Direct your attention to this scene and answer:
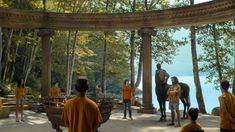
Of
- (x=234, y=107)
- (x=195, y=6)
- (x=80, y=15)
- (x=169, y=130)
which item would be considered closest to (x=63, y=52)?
(x=80, y=15)

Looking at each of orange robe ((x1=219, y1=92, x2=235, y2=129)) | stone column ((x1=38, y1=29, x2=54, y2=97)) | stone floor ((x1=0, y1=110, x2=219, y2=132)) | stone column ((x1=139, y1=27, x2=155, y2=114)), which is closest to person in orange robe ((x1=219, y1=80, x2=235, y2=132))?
orange robe ((x1=219, y1=92, x2=235, y2=129))

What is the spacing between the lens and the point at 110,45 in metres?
38.0

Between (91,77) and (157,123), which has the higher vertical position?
(91,77)

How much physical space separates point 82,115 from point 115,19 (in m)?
14.1

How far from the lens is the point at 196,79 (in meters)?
26.6

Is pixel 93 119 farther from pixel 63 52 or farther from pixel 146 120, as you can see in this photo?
pixel 63 52

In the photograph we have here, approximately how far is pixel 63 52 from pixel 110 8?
7658 millimetres

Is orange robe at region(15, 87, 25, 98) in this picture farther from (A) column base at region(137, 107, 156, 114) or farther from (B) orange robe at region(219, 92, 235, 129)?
(B) orange robe at region(219, 92, 235, 129)

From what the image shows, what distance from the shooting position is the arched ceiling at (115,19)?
58.4 feet

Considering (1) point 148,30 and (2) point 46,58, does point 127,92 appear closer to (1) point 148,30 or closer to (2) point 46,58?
(1) point 148,30

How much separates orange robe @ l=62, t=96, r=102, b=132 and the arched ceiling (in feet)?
38.0

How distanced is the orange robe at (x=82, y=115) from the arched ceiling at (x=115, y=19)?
456 inches

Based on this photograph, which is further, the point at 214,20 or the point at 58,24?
the point at 58,24

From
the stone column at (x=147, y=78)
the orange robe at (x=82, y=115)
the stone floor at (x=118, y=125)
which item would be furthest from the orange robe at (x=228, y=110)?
the stone column at (x=147, y=78)
